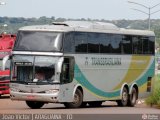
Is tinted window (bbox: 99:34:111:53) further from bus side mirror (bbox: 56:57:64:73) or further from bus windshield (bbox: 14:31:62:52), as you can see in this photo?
bus side mirror (bbox: 56:57:64:73)

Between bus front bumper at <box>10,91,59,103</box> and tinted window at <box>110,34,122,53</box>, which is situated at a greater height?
tinted window at <box>110,34,122,53</box>

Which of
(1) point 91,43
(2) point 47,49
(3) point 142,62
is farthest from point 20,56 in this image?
(3) point 142,62

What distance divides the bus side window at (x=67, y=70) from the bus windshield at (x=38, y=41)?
0.71 m

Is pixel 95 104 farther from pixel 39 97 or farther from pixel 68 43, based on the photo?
pixel 39 97

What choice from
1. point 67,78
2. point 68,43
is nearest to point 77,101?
point 67,78

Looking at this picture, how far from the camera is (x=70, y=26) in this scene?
3048cm

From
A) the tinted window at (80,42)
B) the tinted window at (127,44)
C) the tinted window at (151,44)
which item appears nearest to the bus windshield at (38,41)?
the tinted window at (80,42)

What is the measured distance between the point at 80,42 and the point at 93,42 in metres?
1.23

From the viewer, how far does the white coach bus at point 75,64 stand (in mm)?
29062

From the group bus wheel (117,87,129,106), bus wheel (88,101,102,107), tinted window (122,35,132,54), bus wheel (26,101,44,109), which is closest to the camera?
bus wheel (26,101,44,109)

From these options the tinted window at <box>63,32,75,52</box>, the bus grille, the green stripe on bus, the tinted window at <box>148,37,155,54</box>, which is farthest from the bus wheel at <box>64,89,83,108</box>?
the tinted window at <box>148,37,155,54</box>

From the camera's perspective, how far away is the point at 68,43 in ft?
96.9

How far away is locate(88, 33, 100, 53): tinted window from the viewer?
31308 mm

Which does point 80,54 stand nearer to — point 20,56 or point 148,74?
point 20,56
